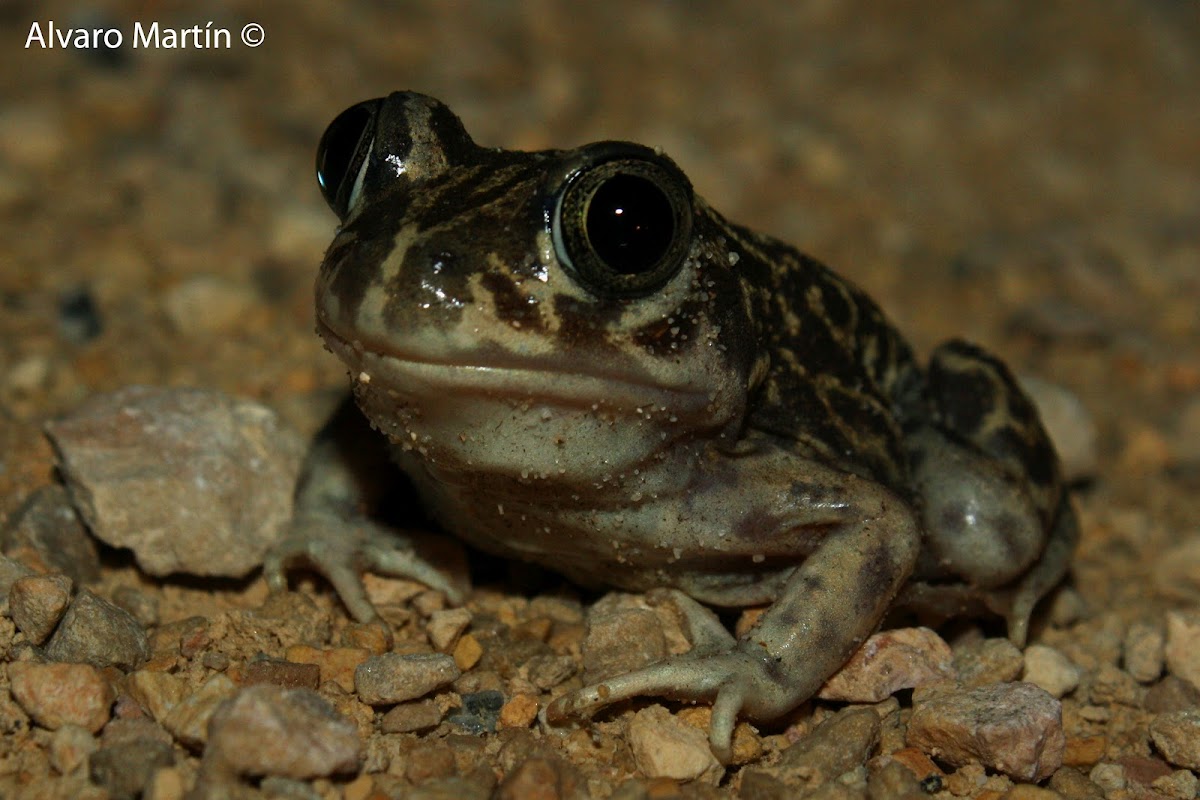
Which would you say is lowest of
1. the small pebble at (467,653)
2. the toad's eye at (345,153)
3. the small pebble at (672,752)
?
the small pebble at (672,752)

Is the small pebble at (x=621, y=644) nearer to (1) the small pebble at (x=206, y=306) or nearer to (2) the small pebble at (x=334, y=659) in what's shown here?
(2) the small pebble at (x=334, y=659)

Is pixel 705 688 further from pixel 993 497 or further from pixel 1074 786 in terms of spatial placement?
pixel 993 497

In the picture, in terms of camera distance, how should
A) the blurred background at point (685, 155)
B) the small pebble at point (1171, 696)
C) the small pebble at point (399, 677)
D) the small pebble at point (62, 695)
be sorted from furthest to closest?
the blurred background at point (685, 155), the small pebble at point (1171, 696), the small pebble at point (399, 677), the small pebble at point (62, 695)

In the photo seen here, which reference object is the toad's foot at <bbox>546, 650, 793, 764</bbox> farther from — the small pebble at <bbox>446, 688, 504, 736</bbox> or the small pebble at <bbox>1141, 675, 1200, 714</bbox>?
the small pebble at <bbox>1141, 675, 1200, 714</bbox>

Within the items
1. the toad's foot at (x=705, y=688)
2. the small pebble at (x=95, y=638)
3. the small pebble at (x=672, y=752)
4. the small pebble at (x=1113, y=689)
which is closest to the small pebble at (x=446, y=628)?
the toad's foot at (x=705, y=688)

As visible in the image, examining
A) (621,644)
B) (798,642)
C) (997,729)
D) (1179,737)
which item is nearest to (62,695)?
(621,644)

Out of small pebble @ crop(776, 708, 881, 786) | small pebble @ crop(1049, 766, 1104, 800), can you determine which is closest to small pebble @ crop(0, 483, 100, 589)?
small pebble @ crop(776, 708, 881, 786)

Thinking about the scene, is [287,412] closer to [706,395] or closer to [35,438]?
[35,438]
